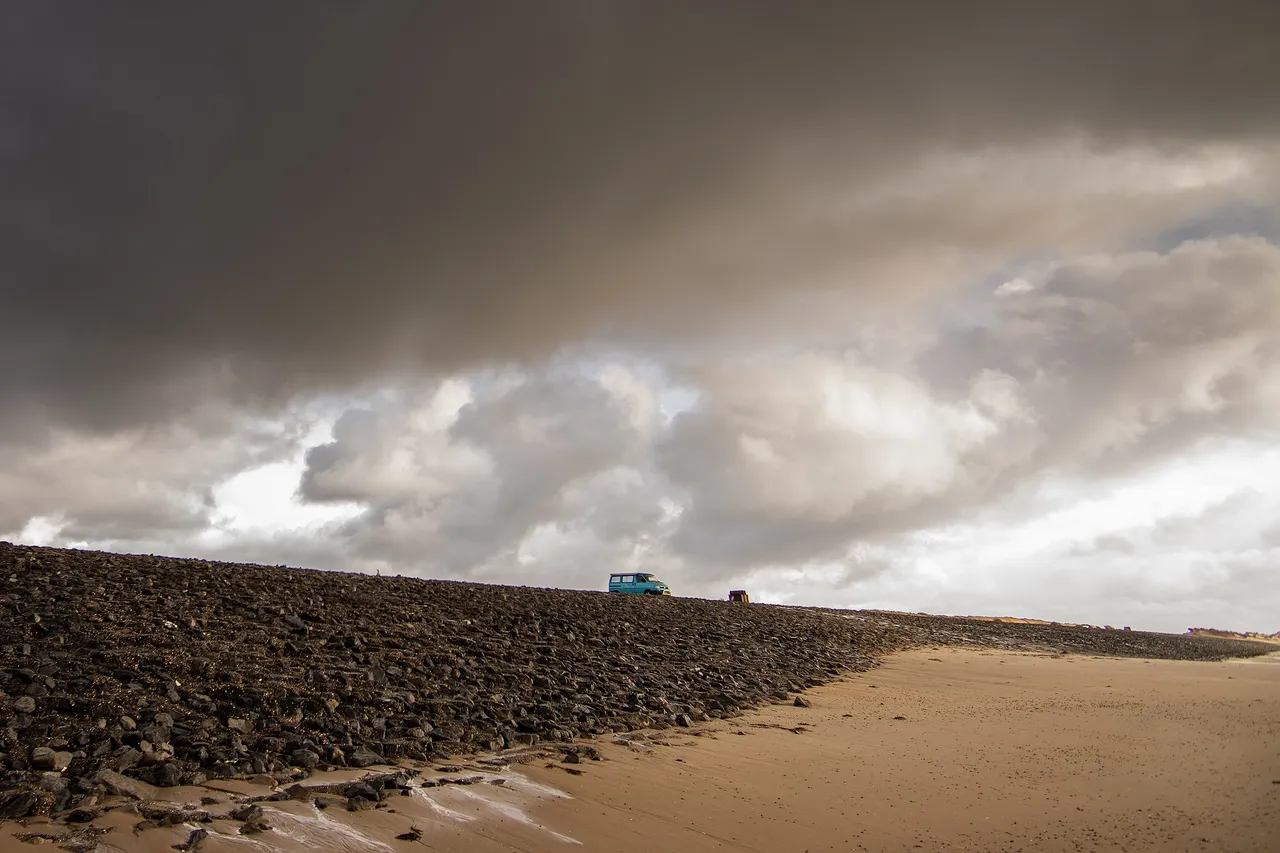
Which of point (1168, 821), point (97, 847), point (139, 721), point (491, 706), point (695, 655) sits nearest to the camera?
point (97, 847)

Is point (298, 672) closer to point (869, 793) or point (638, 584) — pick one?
point (869, 793)

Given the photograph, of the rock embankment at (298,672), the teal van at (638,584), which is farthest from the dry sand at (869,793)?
the teal van at (638,584)

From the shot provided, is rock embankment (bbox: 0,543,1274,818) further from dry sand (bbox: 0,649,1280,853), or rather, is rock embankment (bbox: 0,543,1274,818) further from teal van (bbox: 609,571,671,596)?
teal van (bbox: 609,571,671,596)

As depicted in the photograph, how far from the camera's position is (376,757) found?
12031 mm

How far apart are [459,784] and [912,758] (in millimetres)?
9706

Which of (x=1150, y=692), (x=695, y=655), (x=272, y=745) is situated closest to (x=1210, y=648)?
(x=1150, y=692)

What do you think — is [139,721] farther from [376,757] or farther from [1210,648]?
[1210,648]

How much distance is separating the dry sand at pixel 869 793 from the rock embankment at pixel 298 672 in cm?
121

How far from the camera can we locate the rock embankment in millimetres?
10938

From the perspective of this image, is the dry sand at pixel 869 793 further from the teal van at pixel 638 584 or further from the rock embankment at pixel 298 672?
A: the teal van at pixel 638 584

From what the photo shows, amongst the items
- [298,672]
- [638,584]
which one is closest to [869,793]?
[298,672]

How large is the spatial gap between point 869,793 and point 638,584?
126 feet

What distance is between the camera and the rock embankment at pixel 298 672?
10938mm

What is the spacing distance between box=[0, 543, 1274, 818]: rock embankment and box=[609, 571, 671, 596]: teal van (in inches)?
868
